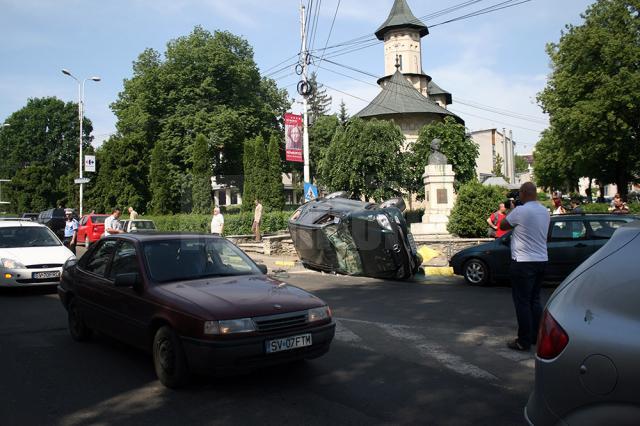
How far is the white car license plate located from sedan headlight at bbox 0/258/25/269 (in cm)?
830

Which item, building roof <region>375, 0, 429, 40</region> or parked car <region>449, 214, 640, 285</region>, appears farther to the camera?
building roof <region>375, 0, 429, 40</region>

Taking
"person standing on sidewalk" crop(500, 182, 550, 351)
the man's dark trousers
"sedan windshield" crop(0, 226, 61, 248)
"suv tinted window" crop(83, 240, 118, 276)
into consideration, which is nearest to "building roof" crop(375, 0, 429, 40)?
"sedan windshield" crop(0, 226, 61, 248)

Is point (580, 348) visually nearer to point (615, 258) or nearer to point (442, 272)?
point (615, 258)

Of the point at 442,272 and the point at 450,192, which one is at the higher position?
the point at 450,192

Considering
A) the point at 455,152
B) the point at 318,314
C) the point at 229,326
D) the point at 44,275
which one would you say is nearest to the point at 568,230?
the point at 318,314

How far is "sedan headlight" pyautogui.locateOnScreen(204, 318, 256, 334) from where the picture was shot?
15.5 feet

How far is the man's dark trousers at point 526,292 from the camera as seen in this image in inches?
246

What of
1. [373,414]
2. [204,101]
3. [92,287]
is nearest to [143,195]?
[204,101]

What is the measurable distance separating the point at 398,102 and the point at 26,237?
47.3 meters

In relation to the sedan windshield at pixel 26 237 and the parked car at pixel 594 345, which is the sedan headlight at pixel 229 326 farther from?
the sedan windshield at pixel 26 237

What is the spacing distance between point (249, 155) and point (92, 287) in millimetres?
27042

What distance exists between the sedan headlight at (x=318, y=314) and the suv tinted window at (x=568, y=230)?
7.89 m

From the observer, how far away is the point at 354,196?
102 feet

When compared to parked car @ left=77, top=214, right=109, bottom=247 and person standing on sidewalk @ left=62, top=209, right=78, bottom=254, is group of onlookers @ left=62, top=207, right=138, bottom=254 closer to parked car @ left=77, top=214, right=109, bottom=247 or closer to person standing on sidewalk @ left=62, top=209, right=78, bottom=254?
person standing on sidewalk @ left=62, top=209, right=78, bottom=254
